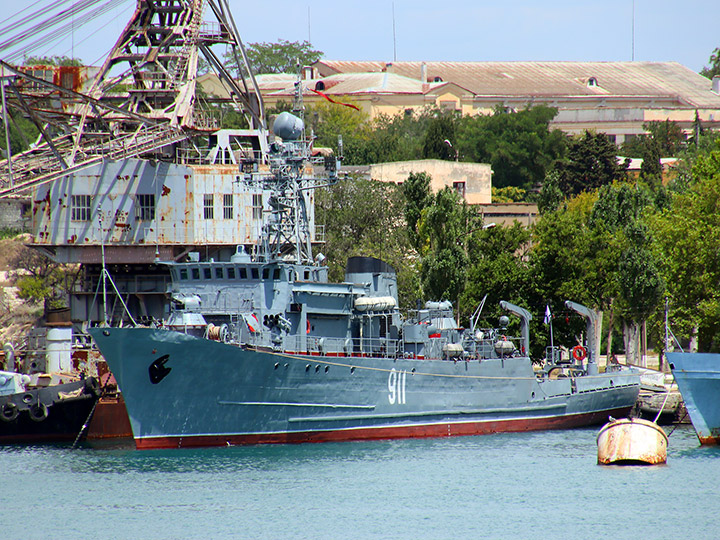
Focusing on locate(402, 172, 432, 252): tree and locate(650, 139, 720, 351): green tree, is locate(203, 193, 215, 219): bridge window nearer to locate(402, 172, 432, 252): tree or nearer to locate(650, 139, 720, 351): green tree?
locate(402, 172, 432, 252): tree

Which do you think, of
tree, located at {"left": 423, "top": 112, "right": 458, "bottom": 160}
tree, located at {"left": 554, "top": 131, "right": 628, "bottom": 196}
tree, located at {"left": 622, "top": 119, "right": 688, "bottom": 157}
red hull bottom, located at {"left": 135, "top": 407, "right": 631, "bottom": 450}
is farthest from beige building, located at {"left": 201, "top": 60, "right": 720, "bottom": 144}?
red hull bottom, located at {"left": 135, "top": 407, "right": 631, "bottom": 450}

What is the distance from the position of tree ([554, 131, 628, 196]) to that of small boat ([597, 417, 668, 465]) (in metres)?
57.6

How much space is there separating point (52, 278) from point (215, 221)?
20349mm

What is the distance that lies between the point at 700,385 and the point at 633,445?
423cm

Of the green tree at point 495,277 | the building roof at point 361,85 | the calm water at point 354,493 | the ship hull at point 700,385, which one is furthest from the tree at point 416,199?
the building roof at point 361,85

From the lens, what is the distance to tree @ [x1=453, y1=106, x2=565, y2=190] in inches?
3947

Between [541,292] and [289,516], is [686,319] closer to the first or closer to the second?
[541,292]

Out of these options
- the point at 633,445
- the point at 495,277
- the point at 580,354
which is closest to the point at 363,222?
the point at 495,277

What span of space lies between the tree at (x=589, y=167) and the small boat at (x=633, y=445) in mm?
57618

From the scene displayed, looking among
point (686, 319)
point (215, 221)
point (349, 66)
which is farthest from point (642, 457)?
point (349, 66)

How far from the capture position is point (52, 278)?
7000cm

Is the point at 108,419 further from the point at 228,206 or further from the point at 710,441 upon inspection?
the point at 710,441

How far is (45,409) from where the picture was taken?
40938 millimetres

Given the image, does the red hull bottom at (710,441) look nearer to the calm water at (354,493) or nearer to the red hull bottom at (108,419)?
the calm water at (354,493)
